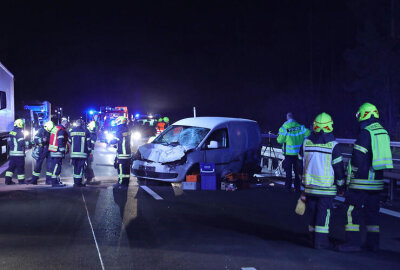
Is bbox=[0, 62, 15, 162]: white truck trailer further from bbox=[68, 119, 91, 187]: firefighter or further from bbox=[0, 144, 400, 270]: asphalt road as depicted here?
bbox=[0, 144, 400, 270]: asphalt road

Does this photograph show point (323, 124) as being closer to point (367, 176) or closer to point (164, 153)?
point (367, 176)

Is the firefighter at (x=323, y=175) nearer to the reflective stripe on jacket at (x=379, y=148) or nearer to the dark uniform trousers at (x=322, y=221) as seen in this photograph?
the dark uniform trousers at (x=322, y=221)

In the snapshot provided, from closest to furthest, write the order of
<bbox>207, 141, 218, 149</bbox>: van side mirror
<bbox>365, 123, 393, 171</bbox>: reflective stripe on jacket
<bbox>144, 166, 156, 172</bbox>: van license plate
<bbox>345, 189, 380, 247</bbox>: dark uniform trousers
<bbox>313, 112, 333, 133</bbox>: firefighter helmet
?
<bbox>365, 123, 393, 171</bbox>: reflective stripe on jacket
<bbox>345, 189, 380, 247</bbox>: dark uniform trousers
<bbox>313, 112, 333, 133</bbox>: firefighter helmet
<bbox>144, 166, 156, 172</bbox>: van license plate
<bbox>207, 141, 218, 149</bbox>: van side mirror

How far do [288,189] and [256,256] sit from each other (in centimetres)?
609

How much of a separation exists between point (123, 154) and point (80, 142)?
45.1 inches

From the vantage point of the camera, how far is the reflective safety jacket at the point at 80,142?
41.8 feet

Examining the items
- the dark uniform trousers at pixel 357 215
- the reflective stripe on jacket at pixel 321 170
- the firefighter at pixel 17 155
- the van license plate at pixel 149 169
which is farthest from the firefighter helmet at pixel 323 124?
the firefighter at pixel 17 155

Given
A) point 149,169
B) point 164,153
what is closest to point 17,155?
point 149,169

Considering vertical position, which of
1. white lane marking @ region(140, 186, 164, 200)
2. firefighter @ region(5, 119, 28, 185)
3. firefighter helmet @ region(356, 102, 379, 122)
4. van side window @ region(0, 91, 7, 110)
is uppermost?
van side window @ region(0, 91, 7, 110)

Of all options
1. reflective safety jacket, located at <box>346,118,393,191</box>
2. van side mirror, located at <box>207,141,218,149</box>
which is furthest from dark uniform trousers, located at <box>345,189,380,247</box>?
van side mirror, located at <box>207,141,218,149</box>

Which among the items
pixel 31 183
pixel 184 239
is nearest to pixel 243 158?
pixel 31 183

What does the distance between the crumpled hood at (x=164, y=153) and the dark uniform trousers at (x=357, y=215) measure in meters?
6.23

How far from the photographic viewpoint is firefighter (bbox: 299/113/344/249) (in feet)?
21.4

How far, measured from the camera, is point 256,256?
6.20 metres
